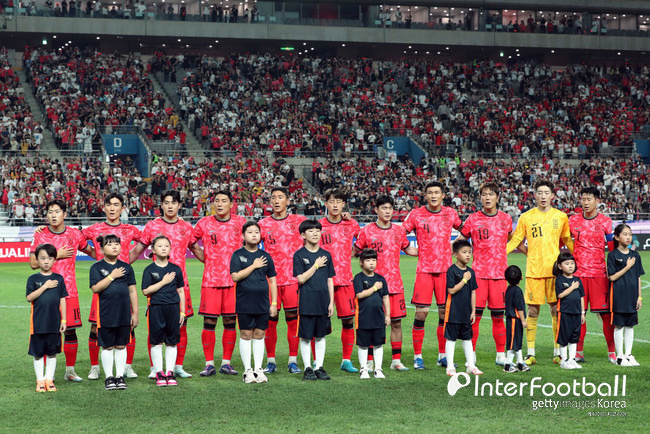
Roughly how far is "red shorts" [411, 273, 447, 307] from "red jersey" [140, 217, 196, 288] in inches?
115

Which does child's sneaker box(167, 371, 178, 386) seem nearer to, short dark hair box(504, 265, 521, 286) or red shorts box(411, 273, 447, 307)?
red shorts box(411, 273, 447, 307)

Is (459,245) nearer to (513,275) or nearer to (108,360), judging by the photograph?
(513,275)

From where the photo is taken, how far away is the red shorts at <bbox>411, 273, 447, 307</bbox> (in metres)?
10.5

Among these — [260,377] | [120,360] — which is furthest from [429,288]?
[120,360]

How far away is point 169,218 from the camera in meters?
10.1

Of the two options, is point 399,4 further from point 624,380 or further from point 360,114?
point 624,380

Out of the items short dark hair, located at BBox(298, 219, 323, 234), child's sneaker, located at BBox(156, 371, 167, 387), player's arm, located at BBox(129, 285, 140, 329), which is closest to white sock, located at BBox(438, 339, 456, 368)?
short dark hair, located at BBox(298, 219, 323, 234)

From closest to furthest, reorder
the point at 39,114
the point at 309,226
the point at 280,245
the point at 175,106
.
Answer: the point at 309,226 → the point at 280,245 → the point at 39,114 → the point at 175,106

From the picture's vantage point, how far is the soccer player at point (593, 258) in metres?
10.7

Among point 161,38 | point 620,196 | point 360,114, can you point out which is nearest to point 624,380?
point 620,196

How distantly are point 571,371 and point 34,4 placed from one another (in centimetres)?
4279

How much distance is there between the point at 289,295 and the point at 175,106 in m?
34.8

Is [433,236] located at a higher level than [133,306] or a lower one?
higher

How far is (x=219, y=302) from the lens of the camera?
32.9 feet
